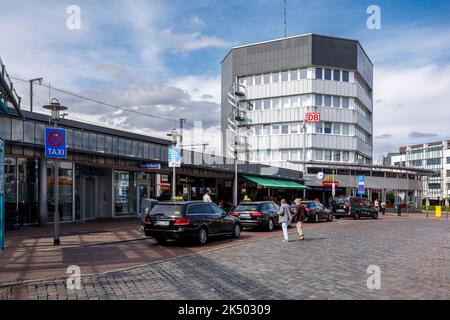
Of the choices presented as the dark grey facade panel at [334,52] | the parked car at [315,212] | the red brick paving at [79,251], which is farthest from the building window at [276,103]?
the red brick paving at [79,251]

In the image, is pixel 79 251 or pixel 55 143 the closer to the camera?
pixel 79 251

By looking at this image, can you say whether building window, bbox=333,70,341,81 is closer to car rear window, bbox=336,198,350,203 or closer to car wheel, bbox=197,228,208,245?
car rear window, bbox=336,198,350,203

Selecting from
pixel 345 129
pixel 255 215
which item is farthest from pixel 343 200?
pixel 345 129

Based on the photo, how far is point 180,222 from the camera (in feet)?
50.1

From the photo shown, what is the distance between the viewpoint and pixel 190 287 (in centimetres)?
856

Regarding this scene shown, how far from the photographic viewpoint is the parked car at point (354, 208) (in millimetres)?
37281

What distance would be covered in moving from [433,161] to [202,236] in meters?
115

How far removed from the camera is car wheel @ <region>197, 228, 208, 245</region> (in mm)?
15841

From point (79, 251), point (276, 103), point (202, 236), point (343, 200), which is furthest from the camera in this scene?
point (276, 103)

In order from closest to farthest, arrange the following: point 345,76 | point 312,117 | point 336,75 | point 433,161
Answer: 1. point 312,117
2. point 336,75
3. point 345,76
4. point 433,161

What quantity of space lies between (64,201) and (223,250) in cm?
1256

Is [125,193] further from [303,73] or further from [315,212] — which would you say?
[303,73]

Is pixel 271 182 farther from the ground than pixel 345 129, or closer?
closer
